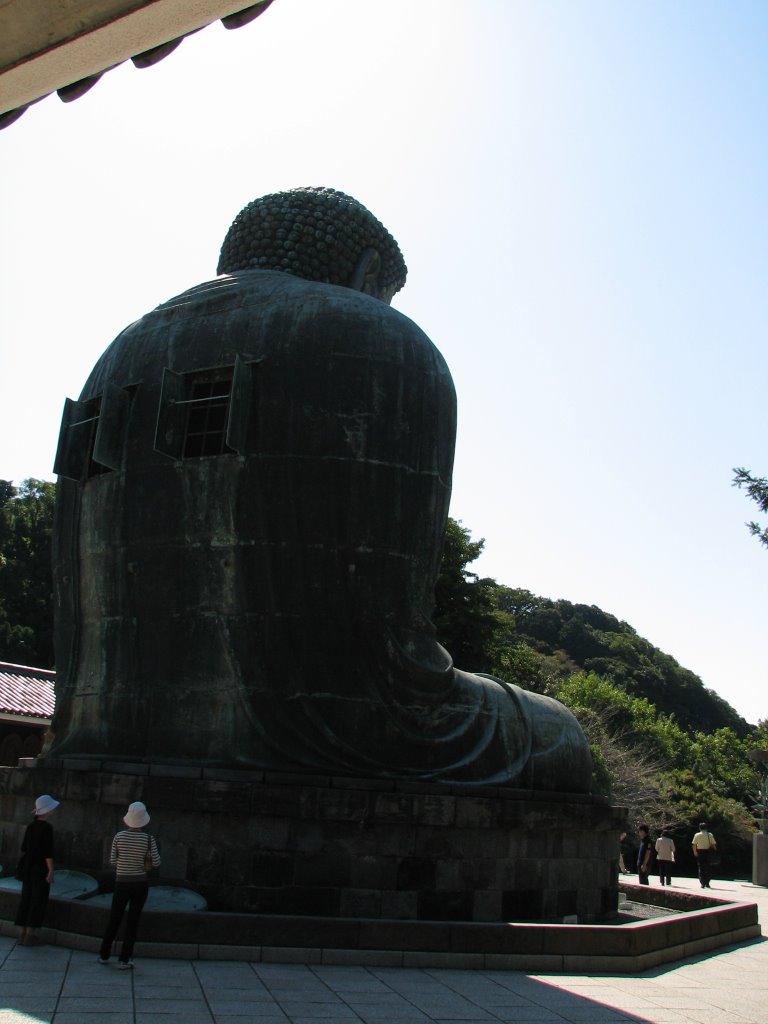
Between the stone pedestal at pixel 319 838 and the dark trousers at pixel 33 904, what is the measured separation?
3.36 feet

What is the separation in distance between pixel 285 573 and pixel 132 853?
3.34m

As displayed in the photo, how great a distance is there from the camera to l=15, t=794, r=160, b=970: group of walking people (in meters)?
7.04

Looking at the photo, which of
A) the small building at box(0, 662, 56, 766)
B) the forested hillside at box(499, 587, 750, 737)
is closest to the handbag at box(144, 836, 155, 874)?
the small building at box(0, 662, 56, 766)

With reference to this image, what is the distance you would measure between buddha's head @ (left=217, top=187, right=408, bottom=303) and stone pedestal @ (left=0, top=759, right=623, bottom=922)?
20.7 ft

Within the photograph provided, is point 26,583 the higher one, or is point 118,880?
point 26,583

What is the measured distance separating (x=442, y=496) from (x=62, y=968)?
19.0ft

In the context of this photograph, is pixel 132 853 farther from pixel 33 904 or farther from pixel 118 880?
pixel 33 904

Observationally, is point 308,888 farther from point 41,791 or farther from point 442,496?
point 442,496

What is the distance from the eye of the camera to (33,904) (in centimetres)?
757

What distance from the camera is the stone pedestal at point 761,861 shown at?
76.2 ft

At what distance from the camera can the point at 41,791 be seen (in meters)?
9.37

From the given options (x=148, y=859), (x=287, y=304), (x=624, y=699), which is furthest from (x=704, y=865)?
(x=624, y=699)

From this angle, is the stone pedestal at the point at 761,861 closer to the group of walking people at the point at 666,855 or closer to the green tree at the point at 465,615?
the group of walking people at the point at 666,855

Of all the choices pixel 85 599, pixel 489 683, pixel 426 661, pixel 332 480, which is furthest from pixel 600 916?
pixel 85 599
